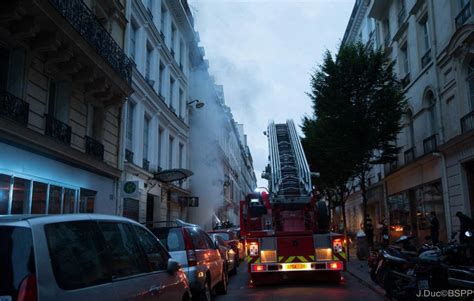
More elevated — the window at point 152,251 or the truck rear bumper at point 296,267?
the window at point 152,251

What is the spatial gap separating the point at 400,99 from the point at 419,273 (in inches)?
548

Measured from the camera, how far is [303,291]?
33.9 ft

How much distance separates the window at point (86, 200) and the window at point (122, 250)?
9.99 meters

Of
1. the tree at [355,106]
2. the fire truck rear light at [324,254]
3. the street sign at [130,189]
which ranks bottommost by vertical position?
the fire truck rear light at [324,254]

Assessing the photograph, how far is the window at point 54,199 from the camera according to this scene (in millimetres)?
12031

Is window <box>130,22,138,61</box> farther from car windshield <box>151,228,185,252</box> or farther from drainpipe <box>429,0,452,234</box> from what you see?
drainpipe <box>429,0,452,234</box>

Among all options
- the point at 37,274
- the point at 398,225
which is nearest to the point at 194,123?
the point at 398,225

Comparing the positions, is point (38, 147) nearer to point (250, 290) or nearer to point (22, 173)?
point (22, 173)

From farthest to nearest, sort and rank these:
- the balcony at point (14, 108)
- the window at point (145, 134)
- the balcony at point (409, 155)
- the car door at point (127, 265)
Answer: the balcony at point (409, 155) < the window at point (145, 134) < the balcony at point (14, 108) < the car door at point (127, 265)

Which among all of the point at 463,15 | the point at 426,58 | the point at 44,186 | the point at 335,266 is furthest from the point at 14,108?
the point at 426,58

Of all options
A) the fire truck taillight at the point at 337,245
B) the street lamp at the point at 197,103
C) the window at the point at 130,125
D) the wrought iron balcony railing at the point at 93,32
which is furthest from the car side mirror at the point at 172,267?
the street lamp at the point at 197,103

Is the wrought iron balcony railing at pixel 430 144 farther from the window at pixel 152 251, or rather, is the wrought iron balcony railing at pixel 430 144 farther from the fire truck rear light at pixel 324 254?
the window at pixel 152 251

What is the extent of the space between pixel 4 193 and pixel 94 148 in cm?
456

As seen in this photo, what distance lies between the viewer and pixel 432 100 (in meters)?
20.0
